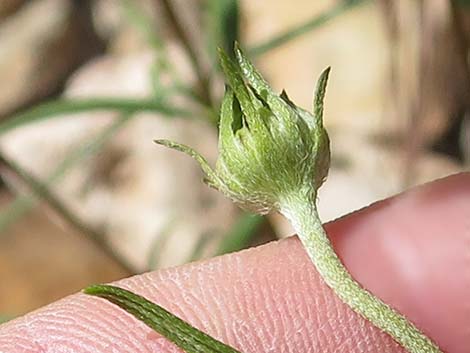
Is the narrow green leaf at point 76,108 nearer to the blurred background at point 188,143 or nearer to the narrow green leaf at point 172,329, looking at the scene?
the narrow green leaf at point 172,329

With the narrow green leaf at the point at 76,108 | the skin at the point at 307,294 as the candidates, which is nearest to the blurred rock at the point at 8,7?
the narrow green leaf at the point at 76,108

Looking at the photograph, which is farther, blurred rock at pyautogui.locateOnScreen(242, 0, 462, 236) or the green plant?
blurred rock at pyautogui.locateOnScreen(242, 0, 462, 236)

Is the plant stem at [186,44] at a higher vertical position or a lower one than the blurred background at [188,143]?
lower

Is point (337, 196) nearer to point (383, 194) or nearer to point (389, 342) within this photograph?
point (383, 194)

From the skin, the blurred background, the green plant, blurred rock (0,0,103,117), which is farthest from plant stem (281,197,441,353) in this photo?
blurred rock (0,0,103,117)

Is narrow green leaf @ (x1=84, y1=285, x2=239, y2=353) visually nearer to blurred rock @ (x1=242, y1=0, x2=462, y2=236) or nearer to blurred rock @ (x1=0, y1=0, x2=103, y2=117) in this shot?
blurred rock @ (x1=242, y1=0, x2=462, y2=236)

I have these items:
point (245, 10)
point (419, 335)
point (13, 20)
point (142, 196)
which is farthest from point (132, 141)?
point (419, 335)
